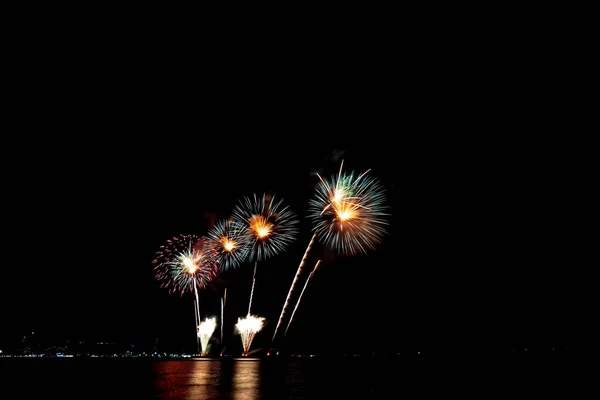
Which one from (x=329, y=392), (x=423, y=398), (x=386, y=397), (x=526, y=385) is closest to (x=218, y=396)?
(x=329, y=392)

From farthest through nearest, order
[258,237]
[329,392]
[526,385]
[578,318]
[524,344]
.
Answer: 1. [524,344]
2. [578,318]
3. [258,237]
4. [526,385]
5. [329,392]

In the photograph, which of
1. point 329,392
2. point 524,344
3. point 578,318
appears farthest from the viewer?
point 524,344

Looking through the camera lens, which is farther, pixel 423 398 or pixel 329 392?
pixel 329 392

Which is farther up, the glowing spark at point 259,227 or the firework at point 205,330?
the glowing spark at point 259,227

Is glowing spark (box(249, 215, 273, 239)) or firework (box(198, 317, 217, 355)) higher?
glowing spark (box(249, 215, 273, 239))

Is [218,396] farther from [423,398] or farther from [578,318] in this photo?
[578,318]

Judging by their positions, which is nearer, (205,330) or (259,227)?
(259,227)

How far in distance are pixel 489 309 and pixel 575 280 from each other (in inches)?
1215

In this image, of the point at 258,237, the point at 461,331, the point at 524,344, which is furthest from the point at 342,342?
the point at 258,237

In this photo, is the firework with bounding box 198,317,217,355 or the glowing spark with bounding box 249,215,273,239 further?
the firework with bounding box 198,317,217,355

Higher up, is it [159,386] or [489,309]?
[489,309]

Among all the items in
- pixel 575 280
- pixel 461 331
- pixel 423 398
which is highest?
pixel 575 280

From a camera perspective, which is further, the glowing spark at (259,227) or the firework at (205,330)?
the firework at (205,330)

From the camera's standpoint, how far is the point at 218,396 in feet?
39.7
